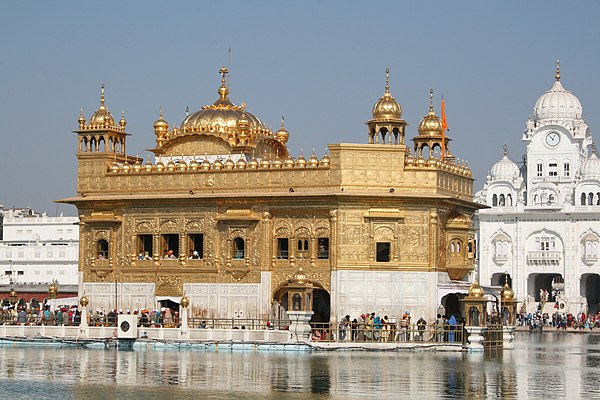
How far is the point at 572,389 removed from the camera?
1064 inches

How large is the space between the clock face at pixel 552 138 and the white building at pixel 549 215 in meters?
0.07

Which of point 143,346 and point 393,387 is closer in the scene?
point 393,387

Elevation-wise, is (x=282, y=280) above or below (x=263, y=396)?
above

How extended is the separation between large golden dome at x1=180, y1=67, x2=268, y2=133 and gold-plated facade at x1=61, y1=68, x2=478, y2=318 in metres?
0.06

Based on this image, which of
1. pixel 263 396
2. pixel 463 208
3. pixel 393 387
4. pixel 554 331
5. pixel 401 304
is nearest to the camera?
pixel 263 396

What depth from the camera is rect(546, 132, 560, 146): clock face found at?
8756 cm

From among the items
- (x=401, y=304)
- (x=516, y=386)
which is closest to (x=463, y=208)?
(x=401, y=304)

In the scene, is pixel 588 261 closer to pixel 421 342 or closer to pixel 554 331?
pixel 554 331

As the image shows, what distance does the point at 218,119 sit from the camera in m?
46.3

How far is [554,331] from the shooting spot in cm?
6594

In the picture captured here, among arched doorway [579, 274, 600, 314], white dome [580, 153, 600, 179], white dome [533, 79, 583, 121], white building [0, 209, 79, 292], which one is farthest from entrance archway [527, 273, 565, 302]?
white building [0, 209, 79, 292]

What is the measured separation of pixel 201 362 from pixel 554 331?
36.7 metres

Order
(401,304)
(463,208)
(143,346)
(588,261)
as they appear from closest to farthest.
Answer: (143,346), (401,304), (463,208), (588,261)

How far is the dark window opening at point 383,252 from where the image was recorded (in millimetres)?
41750
